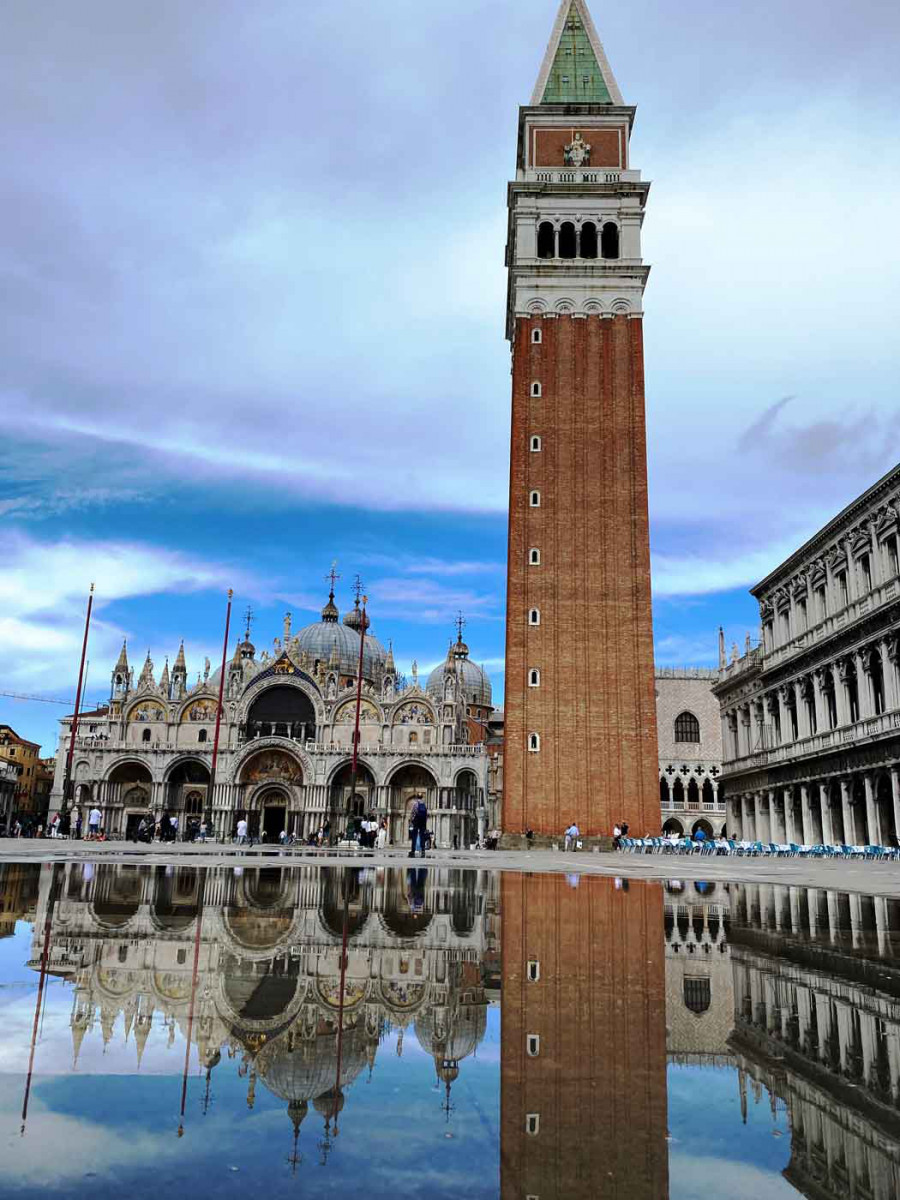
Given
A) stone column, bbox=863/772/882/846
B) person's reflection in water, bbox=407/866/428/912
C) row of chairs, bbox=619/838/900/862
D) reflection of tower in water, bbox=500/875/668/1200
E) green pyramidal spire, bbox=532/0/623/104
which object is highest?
green pyramidal spire, bbox=532/0/623/104

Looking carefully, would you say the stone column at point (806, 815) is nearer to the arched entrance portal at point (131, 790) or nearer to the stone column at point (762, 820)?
the stone column at point (762, 820)

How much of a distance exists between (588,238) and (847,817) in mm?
27731

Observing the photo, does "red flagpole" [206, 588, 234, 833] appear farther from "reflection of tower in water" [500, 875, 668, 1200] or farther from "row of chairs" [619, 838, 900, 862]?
"reflection of tower in water" [500, 875, 668, 1200]

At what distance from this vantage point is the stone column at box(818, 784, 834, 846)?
3600cm

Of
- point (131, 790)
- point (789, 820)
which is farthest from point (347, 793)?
point (789, 820)

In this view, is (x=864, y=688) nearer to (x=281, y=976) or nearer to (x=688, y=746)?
(x=688, y=746)

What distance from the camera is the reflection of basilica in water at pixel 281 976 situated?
3.04 metres

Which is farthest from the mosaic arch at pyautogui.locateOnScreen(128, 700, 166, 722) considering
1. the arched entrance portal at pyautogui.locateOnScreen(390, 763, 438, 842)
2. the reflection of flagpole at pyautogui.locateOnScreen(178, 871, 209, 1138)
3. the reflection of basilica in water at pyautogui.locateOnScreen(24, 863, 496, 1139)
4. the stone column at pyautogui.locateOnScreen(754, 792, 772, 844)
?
the reflection of flagpole at pyautogui.locateOnScreen(178, 871, 209, 1138)

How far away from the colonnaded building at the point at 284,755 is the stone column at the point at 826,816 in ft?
62.5

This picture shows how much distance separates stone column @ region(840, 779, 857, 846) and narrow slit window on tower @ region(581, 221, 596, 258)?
1016 inches

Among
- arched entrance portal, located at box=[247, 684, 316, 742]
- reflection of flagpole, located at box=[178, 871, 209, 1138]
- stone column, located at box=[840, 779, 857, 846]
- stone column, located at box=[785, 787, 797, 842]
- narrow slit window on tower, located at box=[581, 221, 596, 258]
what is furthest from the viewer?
arched entrance portal, located at box=[247, 684, 316, 742]

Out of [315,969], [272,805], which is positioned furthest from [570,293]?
[315,969]

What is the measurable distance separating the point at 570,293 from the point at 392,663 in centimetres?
3336

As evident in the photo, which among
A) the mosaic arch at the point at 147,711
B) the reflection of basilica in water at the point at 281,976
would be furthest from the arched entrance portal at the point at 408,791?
the reflection of basilica in water at the point at 281,976
